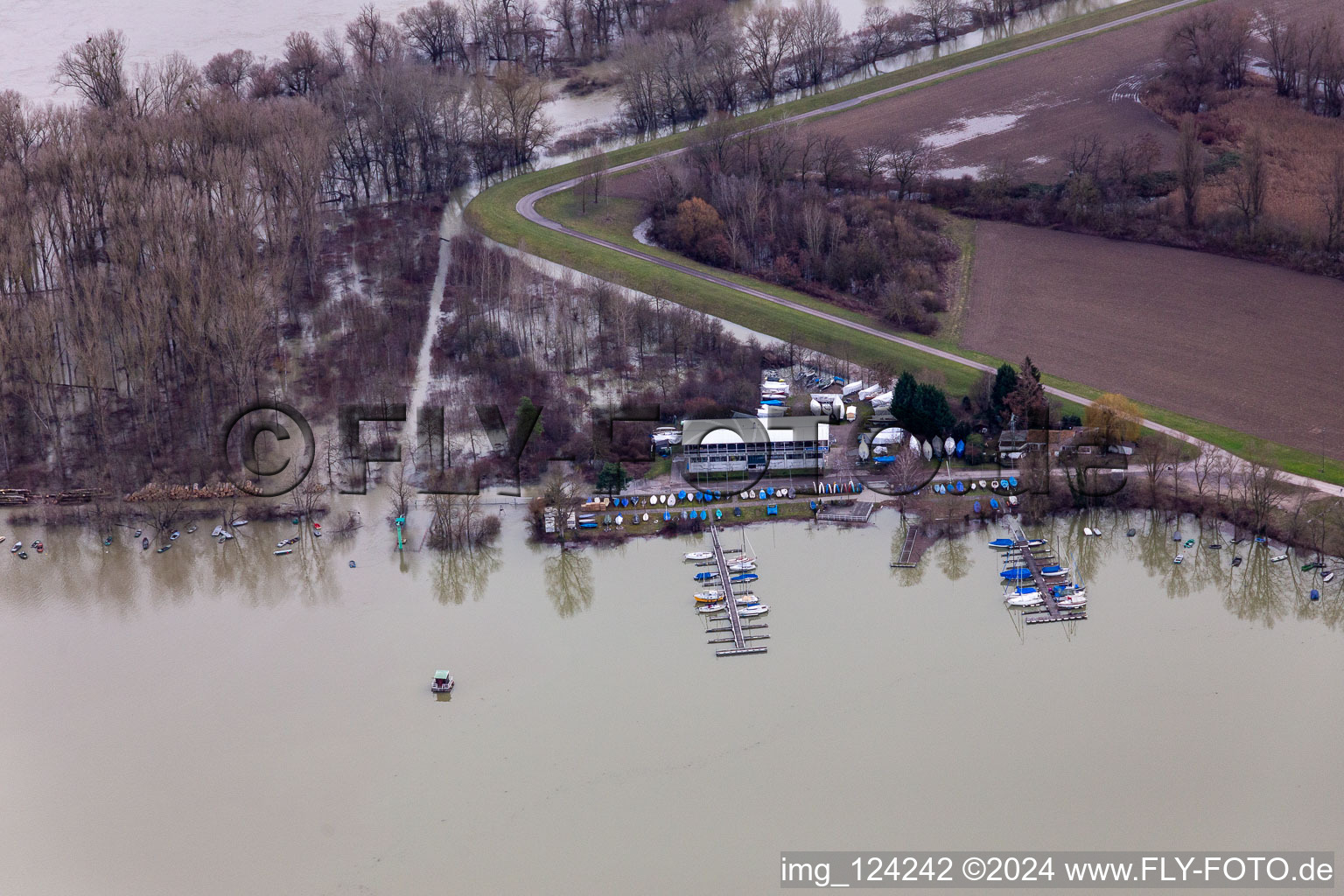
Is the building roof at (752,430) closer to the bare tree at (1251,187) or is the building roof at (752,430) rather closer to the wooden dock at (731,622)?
the wooden dock at (731,622)

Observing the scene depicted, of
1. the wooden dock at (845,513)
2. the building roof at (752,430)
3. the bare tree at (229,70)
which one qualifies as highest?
the bare tree at (229,70)

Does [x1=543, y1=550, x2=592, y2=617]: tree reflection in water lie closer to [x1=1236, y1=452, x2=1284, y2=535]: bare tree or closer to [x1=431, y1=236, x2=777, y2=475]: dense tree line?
[x1=431, y1=236, x2=777, y2=475]: dense tree line

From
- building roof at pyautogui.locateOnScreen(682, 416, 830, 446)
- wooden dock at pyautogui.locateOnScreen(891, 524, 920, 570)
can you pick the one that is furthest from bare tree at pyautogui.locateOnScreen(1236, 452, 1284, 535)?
building roof at pyautogui.locateOnScreen(682, 416, 830, 446)

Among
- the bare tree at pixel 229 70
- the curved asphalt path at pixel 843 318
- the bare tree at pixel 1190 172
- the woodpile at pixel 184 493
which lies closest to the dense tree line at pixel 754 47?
the curved asphalt path at pixel 843 318

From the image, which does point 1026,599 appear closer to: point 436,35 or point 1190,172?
point 1190,172

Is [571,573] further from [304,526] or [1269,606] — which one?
[1269,606]
